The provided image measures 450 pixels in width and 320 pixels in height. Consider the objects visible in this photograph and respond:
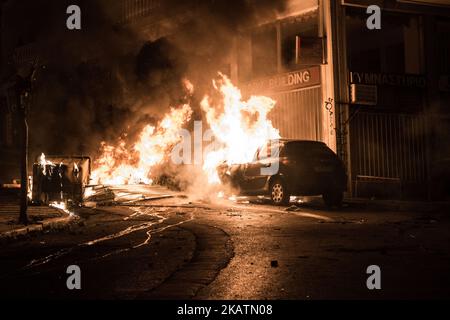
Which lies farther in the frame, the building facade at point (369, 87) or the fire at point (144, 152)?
the fire at point (144, 152)

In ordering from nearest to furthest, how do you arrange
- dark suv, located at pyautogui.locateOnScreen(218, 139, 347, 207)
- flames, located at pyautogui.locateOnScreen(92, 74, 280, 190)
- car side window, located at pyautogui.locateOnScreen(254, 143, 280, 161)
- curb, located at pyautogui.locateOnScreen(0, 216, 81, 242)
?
1. curb, located at pyautogui.locateOnScreen(0, 216, 81, 242)
2. dark suv, located at pyautogui.locateOnScreen(218, 139, 347, 207)
3. car side window, located at pyautogui.locateOnScreen(254, 143, 280, 161)
4. flames, located at pyautogui.locateOnScreen(92, 74, 280, 190)

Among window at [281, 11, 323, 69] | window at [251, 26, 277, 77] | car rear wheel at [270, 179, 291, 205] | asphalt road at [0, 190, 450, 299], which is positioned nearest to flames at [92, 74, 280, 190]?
window at [251, 26, 277, 77]

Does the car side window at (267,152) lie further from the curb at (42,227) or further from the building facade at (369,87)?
the curb at (42,227)

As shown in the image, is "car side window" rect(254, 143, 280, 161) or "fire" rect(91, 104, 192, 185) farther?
"fire" rect(91, 104, 192, 185)

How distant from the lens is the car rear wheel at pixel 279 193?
46.3ft

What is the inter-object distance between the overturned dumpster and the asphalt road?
12.7 ft

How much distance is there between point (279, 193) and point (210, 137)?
29.1ft

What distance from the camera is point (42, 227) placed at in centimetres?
1045

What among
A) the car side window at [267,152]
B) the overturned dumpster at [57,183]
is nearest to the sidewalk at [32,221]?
the overturned dumpster at [57,183]

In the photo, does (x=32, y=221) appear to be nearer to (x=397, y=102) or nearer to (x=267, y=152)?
(x=267, y=152)

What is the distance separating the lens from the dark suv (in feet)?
45.9

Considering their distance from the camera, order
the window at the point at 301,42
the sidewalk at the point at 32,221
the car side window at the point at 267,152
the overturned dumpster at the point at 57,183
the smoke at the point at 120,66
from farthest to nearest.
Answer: the smoke at the point at 120,66 → the window at the point at 301,42 → the overturned dumpster at the point at 57,183 → the car side window at the point at 267,152 → the sidewalk at the point at 32,221

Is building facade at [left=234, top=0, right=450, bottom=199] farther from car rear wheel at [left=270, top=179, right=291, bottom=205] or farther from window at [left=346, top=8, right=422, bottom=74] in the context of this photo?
car rear wheel at [left=270, top=179, right=291, bottom=205]

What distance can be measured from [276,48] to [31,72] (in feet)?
41.6
